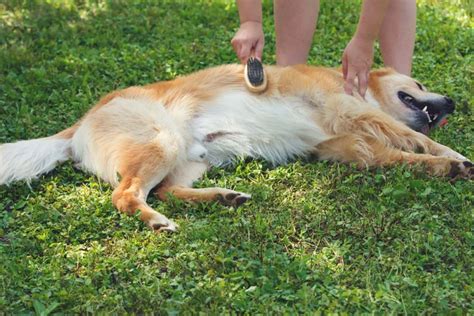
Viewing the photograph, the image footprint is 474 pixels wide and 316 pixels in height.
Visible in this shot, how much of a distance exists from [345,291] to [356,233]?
0.63 meters

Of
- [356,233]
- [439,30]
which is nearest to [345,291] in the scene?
[356,233]

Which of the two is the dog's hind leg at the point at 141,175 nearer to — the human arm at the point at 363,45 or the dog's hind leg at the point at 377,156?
the dog's hind leg at the point at 377,156

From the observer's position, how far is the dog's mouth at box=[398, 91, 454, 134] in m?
5.54

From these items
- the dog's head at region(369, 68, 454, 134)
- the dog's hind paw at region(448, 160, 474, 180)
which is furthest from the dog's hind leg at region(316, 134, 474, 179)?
the dog's head at region(369, 68, 454, 134)

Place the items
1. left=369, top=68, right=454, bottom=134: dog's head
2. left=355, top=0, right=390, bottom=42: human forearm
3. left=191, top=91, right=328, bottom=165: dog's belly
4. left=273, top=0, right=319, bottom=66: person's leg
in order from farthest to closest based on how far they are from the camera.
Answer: left=273, top=0, right=319, bottom=66: person's leg
left=369, top=68, right=454, bottom=134: dog's head
left=191, top=91, right=328, bottom=165: dog's belly
left=355, top=0, right=390, bottom=42: human forearm

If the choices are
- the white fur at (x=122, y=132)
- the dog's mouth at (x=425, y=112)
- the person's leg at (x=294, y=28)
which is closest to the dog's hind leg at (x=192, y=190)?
the white fur at (x=122, y=132)

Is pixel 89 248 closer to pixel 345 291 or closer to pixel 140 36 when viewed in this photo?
pixel 345 291

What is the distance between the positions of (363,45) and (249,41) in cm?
89

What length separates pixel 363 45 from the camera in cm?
497

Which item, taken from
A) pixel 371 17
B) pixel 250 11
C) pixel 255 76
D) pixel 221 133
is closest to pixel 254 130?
pixel 221 133

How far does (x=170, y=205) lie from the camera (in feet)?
14.7

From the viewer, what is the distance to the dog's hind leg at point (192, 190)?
14.5 ft

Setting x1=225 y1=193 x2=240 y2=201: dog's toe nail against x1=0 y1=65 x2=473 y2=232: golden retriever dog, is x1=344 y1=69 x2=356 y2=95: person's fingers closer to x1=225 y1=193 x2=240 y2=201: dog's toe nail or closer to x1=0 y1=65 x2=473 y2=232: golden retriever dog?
x1=0 y1=65 x2=473 y2=232: golden retriever dog

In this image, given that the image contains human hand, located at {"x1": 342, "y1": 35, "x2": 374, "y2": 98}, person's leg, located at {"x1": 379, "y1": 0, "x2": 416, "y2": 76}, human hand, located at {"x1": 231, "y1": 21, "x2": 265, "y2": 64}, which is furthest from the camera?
person's leg, located at {"x1": 379, "y1": 0, "x2": 416, "y2": 76}
